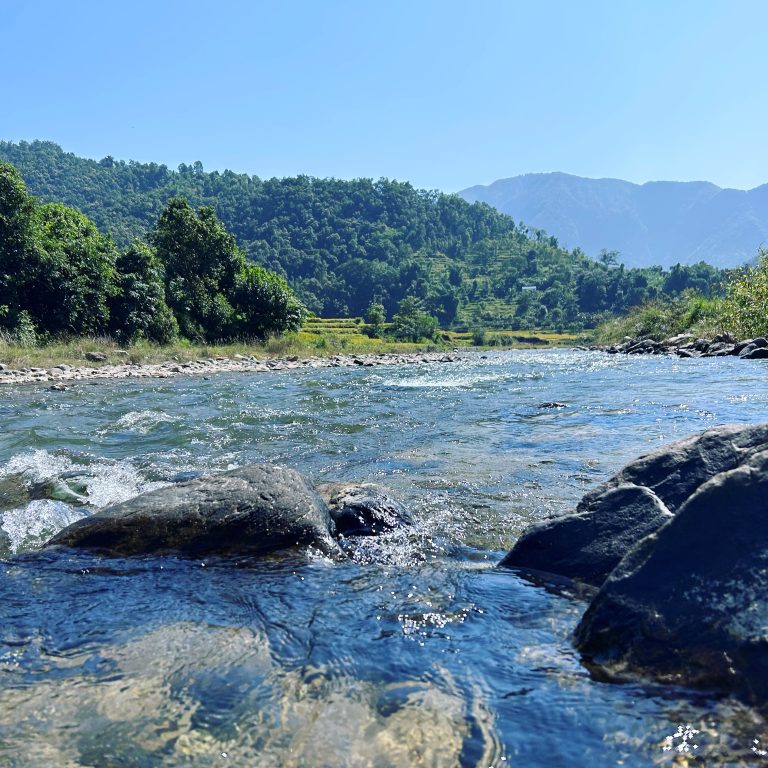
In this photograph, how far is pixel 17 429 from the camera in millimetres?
12469

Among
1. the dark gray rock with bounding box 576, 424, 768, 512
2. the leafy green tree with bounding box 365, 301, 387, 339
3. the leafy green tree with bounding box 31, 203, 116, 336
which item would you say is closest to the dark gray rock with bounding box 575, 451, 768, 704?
the dark gray rock with bounding box 576, 424, 768, 512

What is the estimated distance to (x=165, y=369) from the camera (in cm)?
3048

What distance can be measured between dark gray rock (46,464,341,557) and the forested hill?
120 meters

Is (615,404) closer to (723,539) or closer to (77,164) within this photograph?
(723,539)

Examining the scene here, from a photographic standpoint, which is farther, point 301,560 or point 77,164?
point 77,164

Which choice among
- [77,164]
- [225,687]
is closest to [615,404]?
[225,687]

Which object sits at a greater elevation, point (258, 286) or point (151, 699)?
point (258, 286)

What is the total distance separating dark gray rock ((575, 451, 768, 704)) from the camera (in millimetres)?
3080

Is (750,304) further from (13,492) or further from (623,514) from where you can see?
(13,492)

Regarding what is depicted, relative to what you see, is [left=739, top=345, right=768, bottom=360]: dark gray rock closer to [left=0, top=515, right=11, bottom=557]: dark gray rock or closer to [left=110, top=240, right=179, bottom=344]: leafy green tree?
[left=0, top=515, right=11, bottom=557]: dark gray rock

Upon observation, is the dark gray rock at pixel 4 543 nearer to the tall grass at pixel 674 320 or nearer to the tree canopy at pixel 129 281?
the tree canopy at pixel 129 281

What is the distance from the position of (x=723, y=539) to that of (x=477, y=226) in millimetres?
203719

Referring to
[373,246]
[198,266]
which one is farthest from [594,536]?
[373,246]

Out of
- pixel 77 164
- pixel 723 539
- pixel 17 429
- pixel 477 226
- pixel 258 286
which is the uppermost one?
pixel 77 164
